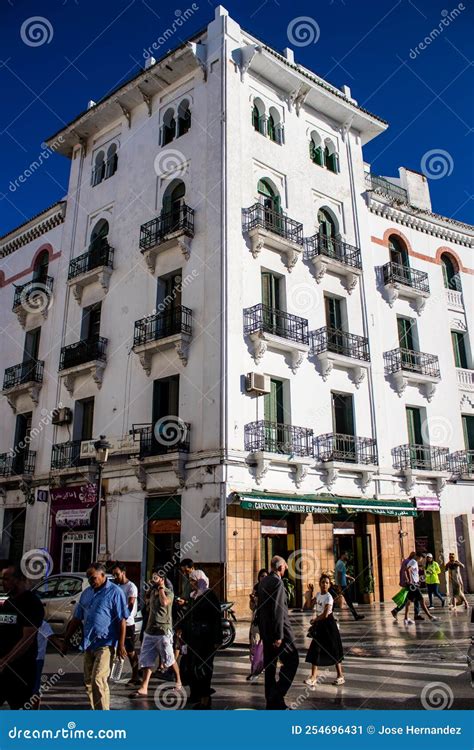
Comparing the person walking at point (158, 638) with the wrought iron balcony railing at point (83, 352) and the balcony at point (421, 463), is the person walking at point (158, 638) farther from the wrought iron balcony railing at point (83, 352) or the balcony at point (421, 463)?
the balcony at point (421, 463)

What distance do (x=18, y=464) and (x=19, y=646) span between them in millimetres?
19925

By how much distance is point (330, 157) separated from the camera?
2550cm

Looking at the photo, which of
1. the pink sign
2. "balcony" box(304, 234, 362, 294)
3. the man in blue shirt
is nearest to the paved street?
the man in blue shirt

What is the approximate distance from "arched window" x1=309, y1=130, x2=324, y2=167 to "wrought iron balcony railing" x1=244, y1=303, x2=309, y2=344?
7.70 m

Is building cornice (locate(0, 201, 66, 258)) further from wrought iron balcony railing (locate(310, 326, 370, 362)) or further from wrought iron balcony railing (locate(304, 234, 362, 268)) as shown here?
wrought iron balcony railing (locate(310, 326, 370, 362))

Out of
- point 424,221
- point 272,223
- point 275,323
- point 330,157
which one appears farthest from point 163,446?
point 424,221

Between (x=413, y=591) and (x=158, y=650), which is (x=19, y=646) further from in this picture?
(x=413, y=591)

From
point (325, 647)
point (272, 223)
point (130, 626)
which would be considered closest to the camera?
point (325, 647)

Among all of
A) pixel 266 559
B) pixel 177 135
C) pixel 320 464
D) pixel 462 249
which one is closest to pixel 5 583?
pixel 266 559

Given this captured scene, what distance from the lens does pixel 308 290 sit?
2208 centimetres

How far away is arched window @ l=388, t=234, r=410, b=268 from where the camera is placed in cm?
2602

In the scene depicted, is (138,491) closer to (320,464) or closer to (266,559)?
(266,559)

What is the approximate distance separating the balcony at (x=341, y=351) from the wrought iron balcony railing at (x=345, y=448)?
2.11 metres

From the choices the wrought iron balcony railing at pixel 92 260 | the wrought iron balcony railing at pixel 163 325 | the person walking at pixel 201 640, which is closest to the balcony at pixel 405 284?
the wrought iron balcony railing at pixel 163 325
